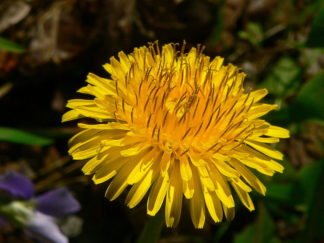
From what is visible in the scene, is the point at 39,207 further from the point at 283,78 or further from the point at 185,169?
the point at 283,78

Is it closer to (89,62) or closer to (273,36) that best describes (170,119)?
(89,62)

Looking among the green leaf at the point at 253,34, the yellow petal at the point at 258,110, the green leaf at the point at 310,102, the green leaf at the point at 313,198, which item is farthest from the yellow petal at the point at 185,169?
the green leaf at the point at 253,34

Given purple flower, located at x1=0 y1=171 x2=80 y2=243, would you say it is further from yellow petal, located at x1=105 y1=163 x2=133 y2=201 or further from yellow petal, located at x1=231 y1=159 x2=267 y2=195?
yellow petal, located at x1=231 y1=159 x2=267 y2=195

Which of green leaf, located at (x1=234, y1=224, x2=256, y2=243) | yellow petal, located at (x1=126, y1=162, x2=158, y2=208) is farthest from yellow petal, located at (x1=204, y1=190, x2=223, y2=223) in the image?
green leaf, located at (x1=234, y1=224, x2=256, y2=243)

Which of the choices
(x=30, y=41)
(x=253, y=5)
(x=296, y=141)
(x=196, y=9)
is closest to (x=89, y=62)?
(x=30, y=41)

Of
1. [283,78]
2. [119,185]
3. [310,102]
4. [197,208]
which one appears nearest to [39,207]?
[119,185]
